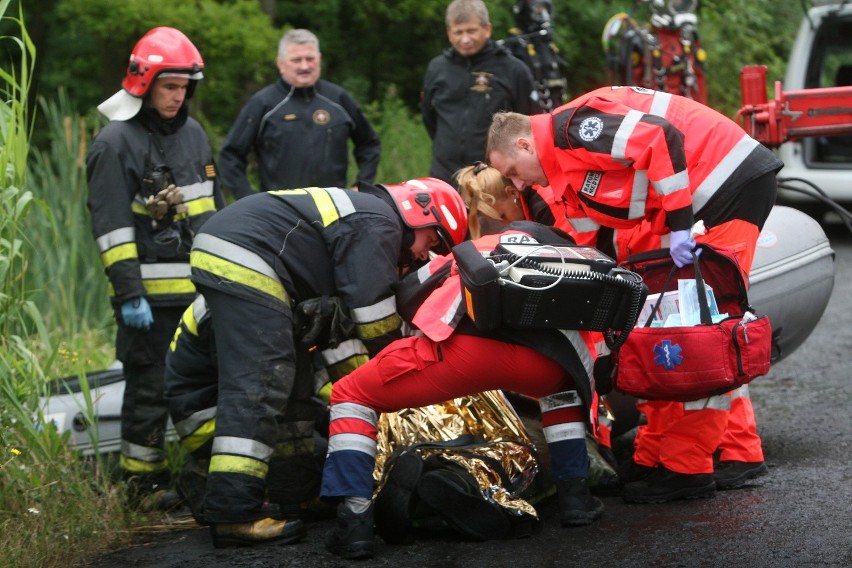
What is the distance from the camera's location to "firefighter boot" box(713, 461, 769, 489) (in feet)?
17.1

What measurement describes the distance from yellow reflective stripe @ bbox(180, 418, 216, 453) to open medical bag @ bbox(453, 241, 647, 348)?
134cm

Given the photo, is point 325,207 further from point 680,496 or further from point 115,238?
point 680,496

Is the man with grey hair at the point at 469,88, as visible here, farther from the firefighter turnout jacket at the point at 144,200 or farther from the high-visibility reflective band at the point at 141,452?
the high-visibility reflective band at the point at 141,452

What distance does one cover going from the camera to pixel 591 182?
193 inches

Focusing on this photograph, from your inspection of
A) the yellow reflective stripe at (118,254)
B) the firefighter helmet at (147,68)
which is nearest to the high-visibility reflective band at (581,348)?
the yellow reflective stripe at (118,254)

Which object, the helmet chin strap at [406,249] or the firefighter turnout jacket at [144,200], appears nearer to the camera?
the helmet chin strap at [406,249]

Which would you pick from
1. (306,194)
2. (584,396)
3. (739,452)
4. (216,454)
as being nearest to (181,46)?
(306,194)

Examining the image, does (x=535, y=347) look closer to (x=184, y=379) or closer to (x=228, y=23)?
(x=184, y=379)

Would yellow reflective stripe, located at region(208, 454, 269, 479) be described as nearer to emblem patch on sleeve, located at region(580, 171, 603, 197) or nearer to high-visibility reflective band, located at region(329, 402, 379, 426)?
high-visibility reflective band, located at region(329, 402, 379, 426)

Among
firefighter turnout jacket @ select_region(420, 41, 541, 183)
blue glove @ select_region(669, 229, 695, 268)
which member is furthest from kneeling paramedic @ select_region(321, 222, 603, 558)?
firefighter turnout jacket @ select_region(420, 41, 541, 183)

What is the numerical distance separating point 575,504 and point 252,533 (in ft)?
3.83

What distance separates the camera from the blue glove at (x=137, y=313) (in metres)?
5.66

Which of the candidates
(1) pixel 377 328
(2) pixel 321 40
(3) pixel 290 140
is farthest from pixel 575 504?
(2) pixel 321 40

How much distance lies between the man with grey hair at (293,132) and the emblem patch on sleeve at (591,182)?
2956mm
